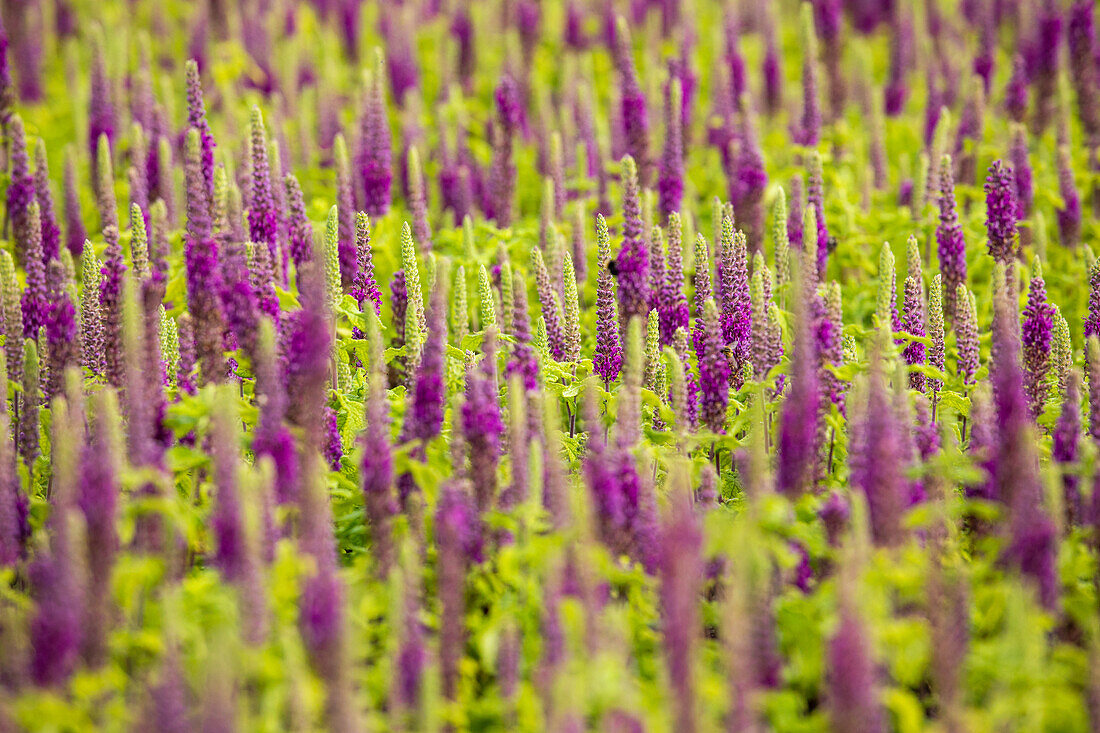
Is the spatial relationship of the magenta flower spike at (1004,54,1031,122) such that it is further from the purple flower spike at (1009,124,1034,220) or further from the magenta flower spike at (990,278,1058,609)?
the magenta flower spike at (990,278,1058,609)

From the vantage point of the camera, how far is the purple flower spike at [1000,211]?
645 centimetres

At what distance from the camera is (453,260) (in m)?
7.28

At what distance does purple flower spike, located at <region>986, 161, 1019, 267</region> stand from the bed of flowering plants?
22mm

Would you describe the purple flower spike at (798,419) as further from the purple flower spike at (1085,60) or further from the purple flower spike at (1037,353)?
the purple flower spike at (1085,60)

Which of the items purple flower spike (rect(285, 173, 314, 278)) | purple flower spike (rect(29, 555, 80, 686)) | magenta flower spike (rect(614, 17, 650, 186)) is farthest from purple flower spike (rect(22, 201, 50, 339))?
A: magenta flower spike (rect(614, 17, 650, 186))

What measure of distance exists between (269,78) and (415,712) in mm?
7790

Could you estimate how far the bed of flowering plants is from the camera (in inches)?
136

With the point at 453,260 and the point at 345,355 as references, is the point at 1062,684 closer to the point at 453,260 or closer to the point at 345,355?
the point at 345,355

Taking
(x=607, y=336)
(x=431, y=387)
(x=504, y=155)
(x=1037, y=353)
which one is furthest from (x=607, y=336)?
(x=504, y=155)

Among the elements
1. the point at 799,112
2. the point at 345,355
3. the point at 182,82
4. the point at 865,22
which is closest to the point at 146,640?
the point at 345,355

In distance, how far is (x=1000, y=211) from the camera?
650 cm

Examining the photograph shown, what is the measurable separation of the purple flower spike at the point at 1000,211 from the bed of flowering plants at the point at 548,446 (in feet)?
0.07

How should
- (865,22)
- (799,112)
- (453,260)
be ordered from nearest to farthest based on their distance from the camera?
1. (453,260)
2. (799,112)
3. (865,22)

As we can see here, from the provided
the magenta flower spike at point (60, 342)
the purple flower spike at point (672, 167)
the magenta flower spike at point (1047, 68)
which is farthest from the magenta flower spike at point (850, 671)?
the magenta flower spike at point (1047, 68)
